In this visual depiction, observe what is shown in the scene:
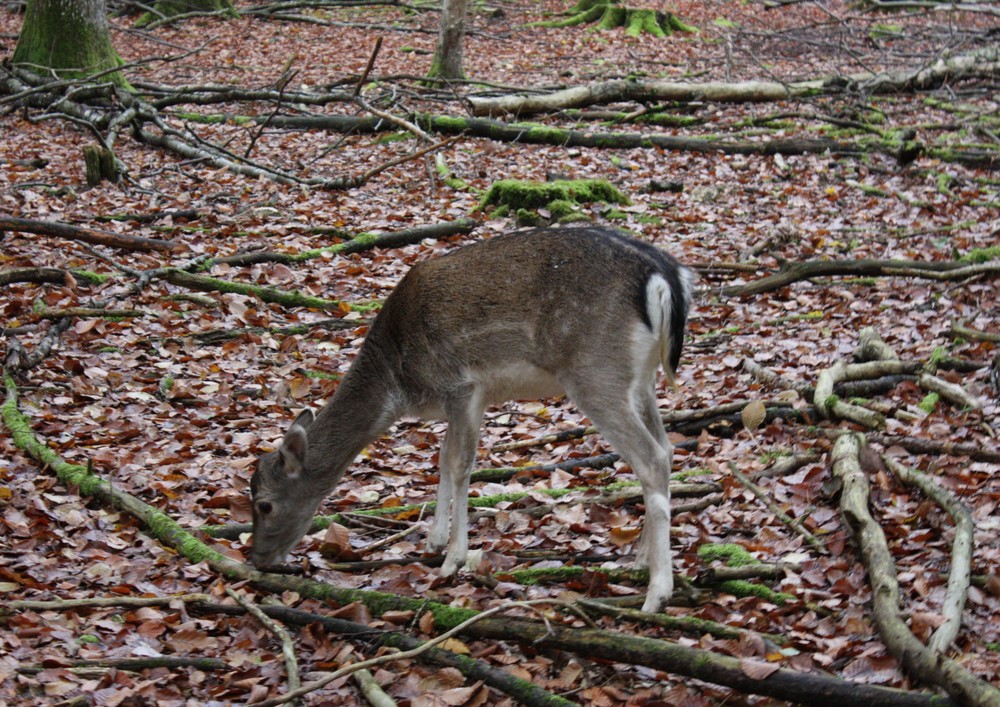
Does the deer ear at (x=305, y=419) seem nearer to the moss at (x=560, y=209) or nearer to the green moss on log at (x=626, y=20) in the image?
the moss at (x=560, y=209)

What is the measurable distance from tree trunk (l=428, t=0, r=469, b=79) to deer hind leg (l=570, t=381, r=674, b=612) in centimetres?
1290

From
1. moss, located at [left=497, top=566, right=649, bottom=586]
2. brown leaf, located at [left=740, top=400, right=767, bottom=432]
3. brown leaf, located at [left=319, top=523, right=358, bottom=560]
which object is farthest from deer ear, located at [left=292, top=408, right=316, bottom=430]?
brown leaf, located at [left=740, top=400, right=767, bottom=432]

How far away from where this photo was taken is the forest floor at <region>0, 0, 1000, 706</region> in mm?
4844

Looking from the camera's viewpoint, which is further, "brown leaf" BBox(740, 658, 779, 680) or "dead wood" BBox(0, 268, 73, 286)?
"dead wood" BBox(0, 268, 73, 286)

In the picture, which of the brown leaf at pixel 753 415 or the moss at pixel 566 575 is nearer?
the moss at pixel 566 575

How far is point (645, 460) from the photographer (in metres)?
5.45

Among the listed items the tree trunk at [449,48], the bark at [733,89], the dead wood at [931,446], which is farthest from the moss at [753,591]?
the tree trunk at [449,48]

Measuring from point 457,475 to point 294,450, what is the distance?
1.00 meters

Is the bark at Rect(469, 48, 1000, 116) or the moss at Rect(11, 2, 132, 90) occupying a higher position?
the bark at Rect(469, 48, 1000, 116)

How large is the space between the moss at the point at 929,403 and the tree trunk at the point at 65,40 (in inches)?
540

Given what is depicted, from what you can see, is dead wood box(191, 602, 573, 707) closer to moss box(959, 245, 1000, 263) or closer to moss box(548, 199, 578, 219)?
moss box(959, 245, 1000, 263)

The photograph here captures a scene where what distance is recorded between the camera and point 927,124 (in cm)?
1546

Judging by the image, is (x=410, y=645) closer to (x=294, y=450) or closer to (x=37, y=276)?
(x=294, y=450)

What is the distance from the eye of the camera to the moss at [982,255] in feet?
31.4
